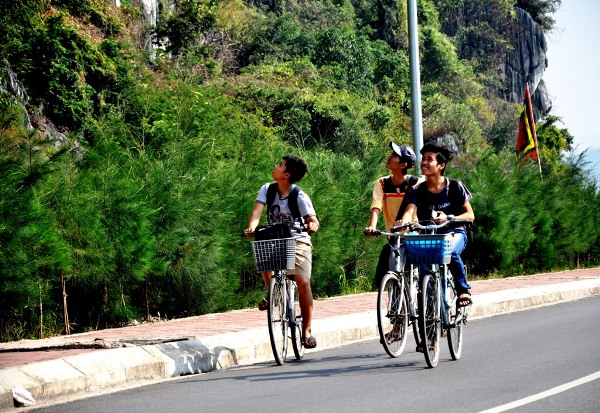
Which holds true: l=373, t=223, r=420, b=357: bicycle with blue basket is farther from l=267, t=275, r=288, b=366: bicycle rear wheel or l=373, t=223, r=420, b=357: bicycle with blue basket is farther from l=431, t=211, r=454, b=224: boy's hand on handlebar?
l=267, t=275, r=288, b=366: bicycle rear wheel

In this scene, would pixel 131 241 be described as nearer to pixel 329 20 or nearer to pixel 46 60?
pixel 46 60

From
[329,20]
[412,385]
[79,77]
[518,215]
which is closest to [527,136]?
[518,215]

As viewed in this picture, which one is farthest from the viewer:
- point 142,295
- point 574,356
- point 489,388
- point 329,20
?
point 329,20

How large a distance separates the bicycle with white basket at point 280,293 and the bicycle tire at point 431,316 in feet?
4.22

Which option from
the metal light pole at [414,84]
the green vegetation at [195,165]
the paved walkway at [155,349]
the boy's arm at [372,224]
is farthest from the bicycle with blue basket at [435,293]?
the metal light pole at [414,84]

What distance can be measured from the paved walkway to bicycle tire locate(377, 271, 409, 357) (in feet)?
4.74

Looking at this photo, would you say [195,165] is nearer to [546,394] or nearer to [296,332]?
[296,332]

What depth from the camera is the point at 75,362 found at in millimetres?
9023

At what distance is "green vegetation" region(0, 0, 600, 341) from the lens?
1253 cm

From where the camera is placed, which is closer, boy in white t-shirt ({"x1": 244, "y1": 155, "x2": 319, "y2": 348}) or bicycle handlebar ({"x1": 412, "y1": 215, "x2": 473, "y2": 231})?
bicycle handlebar ({"x1": 412, "y1": 215, "x2": 473, "y2": 231})

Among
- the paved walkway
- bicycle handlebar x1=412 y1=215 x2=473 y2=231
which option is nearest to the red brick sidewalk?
the paved walkway

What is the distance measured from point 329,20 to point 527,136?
3638 cm

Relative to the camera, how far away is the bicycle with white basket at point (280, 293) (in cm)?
966

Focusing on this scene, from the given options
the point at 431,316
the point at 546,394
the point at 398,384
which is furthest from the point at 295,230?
the point at 546,394
